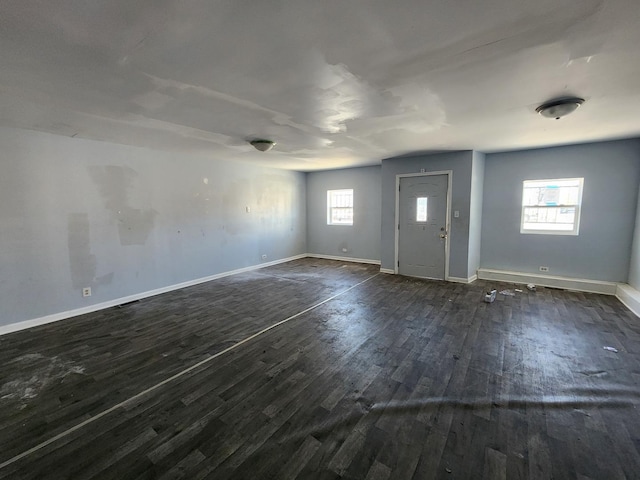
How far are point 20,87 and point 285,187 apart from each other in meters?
5.46

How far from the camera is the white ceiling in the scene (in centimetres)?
146

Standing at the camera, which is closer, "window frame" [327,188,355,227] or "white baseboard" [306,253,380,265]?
"white baseboard" [306,253,380,265]

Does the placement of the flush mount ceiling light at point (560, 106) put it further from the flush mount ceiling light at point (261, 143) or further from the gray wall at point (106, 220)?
the gray wall at point (106, 220)

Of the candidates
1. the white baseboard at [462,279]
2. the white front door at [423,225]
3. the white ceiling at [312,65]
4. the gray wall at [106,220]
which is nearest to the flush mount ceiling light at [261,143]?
the white ceiling at [312,65]

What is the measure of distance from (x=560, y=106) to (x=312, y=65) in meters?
2.44

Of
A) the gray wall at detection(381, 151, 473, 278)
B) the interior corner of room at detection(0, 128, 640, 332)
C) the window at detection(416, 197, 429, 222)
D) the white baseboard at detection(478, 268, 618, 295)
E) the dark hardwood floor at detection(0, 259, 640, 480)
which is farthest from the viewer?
the window at detection(416, 197, 429, 222)

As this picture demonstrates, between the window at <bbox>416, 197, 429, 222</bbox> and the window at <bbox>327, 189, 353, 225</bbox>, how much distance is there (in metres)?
2.05

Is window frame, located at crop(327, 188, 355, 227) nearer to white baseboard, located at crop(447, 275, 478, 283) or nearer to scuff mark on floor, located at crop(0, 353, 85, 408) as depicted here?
white baseboard, located at crop(447, 275, 478, 283)

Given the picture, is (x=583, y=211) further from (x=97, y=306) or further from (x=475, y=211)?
(x=97, y=306)

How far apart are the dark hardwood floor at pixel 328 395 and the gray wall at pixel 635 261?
2.46ft

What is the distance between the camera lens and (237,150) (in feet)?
16.0

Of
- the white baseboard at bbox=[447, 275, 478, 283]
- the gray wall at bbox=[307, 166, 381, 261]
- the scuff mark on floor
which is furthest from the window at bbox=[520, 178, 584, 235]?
the scuff mark on floor

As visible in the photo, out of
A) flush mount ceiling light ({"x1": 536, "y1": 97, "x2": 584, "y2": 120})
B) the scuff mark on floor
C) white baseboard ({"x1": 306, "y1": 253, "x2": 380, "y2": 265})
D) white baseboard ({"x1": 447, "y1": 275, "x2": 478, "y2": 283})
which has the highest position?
Result: flush mount ceiling light ({"x1": 536, "y1": 97, "x2": 584, "y2": 120})

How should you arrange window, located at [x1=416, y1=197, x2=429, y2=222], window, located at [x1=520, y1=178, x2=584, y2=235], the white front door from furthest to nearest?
window, located at [x1=416, y1=197, x2=429, y2=222] < the white front door < window, located at [x1=520, y1=178, x2=584, y2=235]
